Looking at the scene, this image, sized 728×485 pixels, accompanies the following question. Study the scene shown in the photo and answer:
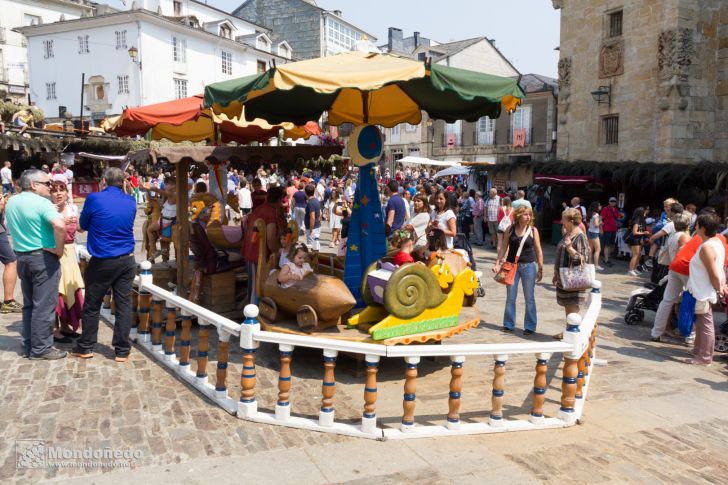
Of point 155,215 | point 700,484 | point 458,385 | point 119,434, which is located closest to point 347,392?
point 458,385

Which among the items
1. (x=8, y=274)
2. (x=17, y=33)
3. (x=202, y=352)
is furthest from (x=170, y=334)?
(x=17, y=33)

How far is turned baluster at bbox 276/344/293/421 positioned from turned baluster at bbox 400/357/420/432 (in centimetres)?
94

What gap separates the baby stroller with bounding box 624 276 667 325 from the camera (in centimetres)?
846

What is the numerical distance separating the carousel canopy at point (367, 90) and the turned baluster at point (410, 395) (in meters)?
2.38

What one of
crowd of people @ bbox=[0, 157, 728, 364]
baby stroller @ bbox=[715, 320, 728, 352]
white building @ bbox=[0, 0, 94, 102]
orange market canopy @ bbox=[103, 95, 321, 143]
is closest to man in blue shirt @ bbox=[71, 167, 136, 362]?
crowd of people @ bbox=[0, 157, 728, 364]

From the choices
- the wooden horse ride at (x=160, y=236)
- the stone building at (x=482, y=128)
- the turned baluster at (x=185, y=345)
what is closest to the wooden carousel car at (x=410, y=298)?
the turned baluster at (x=185, y=345)

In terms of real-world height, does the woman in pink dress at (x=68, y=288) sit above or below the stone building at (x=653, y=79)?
below

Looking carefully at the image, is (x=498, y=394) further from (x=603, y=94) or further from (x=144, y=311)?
(x=603, y=94)

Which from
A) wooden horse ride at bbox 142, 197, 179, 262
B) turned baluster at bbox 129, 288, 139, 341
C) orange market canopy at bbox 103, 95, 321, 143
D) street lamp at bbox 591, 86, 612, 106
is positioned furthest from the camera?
street lamp at bbox 591, 86, 612, 106

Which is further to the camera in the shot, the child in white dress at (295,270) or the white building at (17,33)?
the white building at (17,33)

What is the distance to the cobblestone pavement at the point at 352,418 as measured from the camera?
401 cm

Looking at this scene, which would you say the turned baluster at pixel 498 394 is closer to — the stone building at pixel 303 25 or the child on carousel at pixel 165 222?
the child on carousel at pixel 165 222

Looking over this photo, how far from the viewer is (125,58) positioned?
39.1m

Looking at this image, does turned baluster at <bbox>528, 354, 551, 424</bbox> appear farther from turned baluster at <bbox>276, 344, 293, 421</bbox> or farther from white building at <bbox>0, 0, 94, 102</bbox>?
white building at <bbox>0, 0, 94, 102</bbox>
